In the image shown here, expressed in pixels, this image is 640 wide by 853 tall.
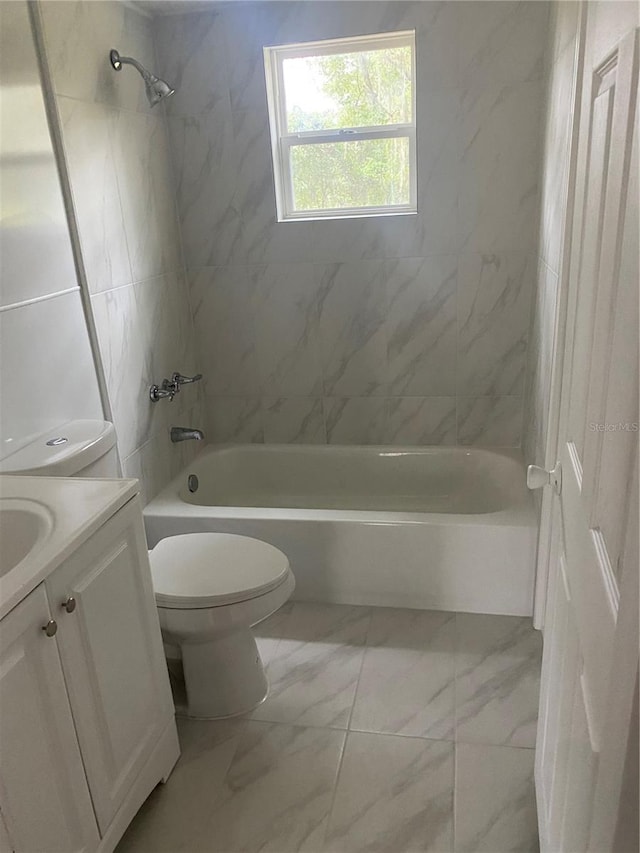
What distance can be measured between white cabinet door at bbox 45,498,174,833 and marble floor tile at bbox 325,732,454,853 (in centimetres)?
51

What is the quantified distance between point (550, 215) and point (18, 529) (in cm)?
189

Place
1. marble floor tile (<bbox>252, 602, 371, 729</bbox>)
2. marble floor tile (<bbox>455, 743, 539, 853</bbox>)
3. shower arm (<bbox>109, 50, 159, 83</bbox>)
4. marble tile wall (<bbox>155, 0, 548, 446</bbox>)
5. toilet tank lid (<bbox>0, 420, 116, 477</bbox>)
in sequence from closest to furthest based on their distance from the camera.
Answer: marble floor tile (<bbox>455, 743, 539, 853</bbox>) → toilet tank lid (<bbox>0, 420, 116, 477</bbox>) → marble floor tile (<bbox>252, 602, 371, 729</bbox>) → shower arm (<bbox>109, 50, 159, 83</bbox>) → marble tile wall (<bbox>155, 0, 548, 446</bbox>)

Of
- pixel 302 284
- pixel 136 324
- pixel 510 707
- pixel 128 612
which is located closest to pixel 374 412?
pixel 302 284

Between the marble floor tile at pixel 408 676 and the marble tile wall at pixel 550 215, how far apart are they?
629mm

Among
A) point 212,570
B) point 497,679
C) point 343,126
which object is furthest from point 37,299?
point 497,679

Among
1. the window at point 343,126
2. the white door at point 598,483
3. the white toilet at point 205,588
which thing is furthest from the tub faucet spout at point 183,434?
the white door at point 598,483

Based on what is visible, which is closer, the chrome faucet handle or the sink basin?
the sink basin

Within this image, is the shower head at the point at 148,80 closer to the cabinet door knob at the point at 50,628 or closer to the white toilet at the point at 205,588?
the white toilet at the point at 205,588

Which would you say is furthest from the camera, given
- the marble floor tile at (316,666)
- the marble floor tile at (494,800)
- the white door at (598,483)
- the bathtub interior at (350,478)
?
the bathtub interior at (350,478)

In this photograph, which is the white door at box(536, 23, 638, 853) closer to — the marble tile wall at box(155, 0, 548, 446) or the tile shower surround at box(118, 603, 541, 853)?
the tile shower surround at box(118, 603, 541, 853)

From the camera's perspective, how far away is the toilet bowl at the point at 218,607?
1757 millimetres

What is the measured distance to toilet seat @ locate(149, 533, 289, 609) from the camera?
176cm

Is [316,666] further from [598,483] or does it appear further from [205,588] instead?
[598,483]

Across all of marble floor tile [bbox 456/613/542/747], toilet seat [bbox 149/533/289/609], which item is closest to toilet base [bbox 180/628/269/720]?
toilet seat [bbox 149/533/289/609]
